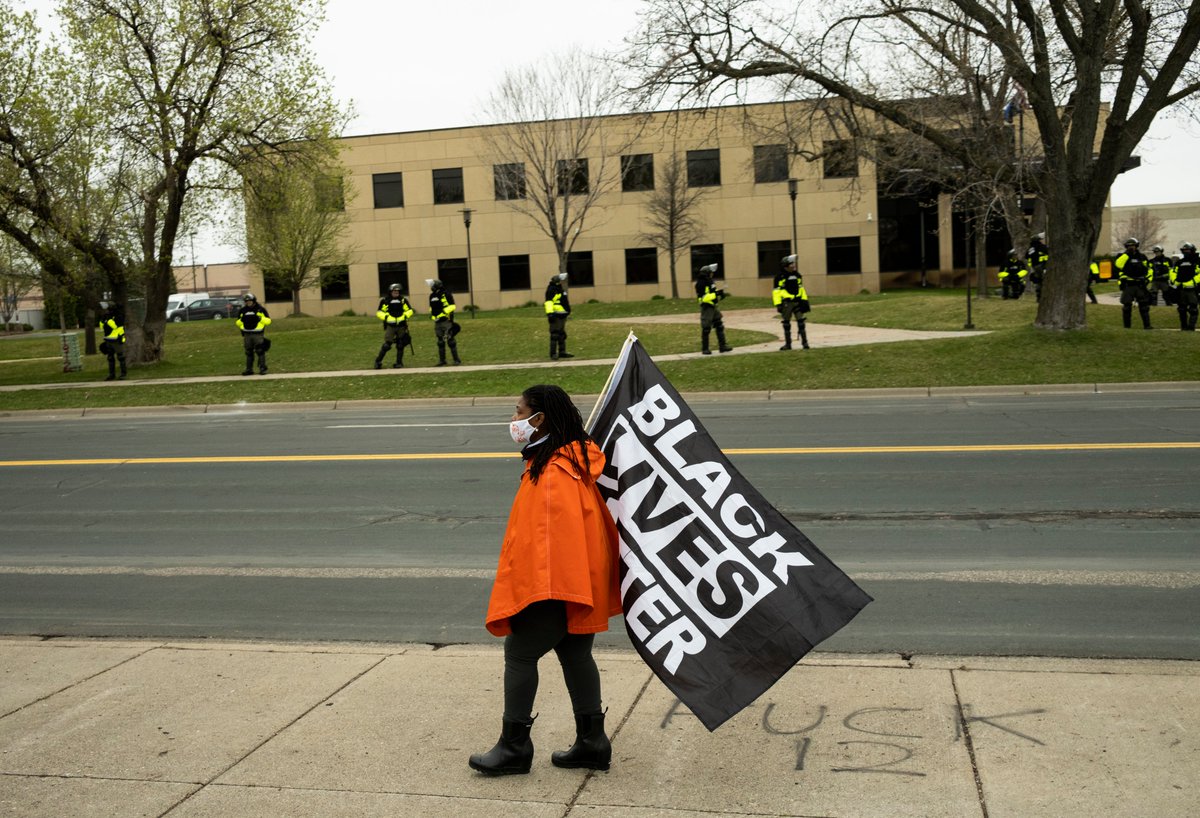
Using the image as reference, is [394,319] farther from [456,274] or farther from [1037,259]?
[456,274]

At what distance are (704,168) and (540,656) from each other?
50161 millimetres

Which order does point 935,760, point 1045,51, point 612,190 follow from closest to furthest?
1. point 935,760
2. point 1045,51
3. point 612,190

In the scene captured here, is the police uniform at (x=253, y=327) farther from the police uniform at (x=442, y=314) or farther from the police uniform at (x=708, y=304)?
the police uniform at (x=708, y=304)

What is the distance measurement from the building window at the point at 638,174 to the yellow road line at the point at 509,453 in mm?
39287

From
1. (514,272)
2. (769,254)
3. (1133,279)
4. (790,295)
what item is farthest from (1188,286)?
(514,272)

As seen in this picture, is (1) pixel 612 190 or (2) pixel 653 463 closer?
(2) pixel 653 463

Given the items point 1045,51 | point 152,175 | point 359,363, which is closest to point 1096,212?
point 1045,51

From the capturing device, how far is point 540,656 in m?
4.50

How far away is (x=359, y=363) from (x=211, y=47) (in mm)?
8532

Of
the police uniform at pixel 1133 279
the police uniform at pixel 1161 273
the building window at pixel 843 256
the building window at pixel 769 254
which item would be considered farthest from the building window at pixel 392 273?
the police uniform at pixel 1133 279

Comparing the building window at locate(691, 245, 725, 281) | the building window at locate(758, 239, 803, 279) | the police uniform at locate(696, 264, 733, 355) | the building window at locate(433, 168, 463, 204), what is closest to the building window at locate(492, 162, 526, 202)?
the building window at locate(433, 168, 463, 204)

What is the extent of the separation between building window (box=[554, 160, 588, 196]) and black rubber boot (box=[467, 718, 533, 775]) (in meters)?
42.1

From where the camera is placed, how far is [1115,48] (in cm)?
2275

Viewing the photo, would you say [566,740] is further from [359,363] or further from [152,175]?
[152,175]
